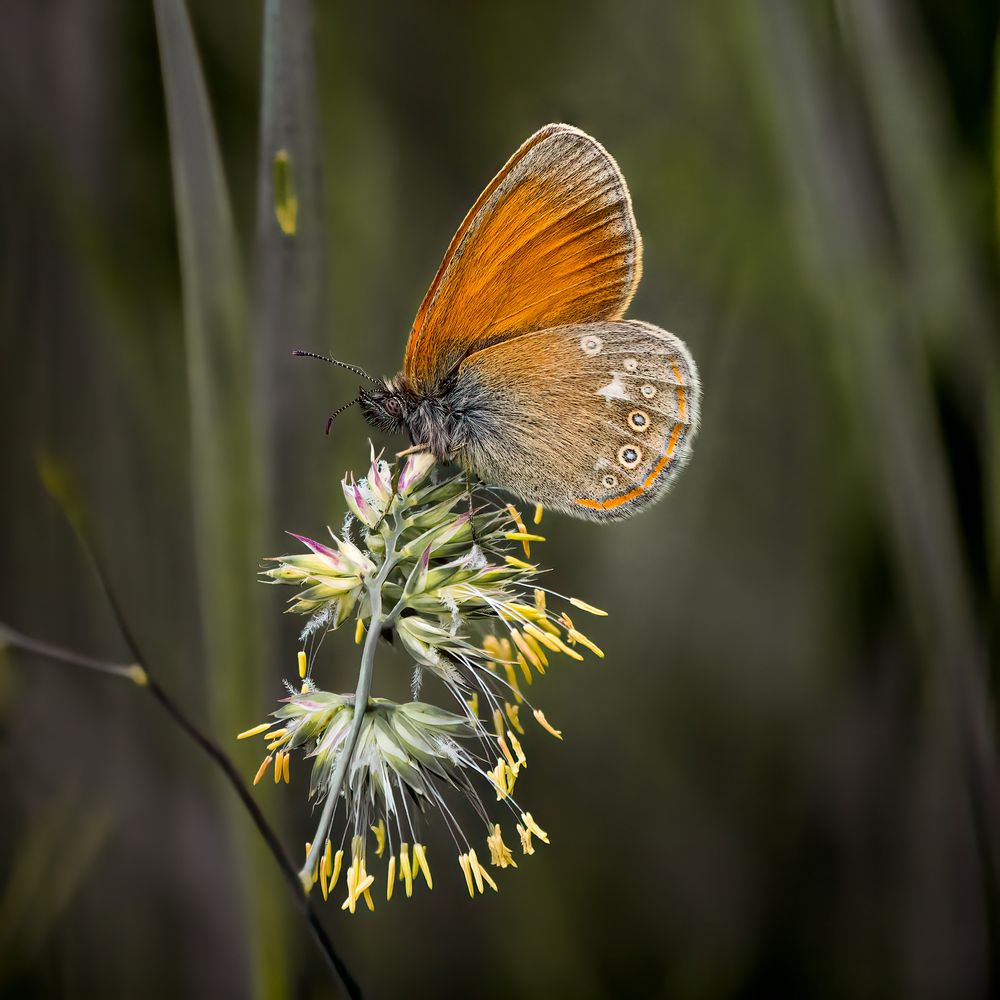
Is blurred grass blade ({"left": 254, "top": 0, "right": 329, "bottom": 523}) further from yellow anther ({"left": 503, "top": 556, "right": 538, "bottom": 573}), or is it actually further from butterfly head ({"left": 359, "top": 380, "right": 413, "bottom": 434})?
yellow anther ({"left": 503, "top": 556, "right": 538, "bottom": 573})

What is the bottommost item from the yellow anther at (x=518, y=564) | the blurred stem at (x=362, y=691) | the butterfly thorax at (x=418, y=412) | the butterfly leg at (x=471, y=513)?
the blurred stem at (x=362, y=691)

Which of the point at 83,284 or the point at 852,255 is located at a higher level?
the point at 83,284

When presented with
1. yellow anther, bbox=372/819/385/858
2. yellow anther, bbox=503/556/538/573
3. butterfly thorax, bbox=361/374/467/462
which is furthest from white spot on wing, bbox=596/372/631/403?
yellow anther, bbox=372/819/385/858

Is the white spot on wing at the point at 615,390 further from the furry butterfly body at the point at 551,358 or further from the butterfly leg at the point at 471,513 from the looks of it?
the butterfly leg at the point at 471,513

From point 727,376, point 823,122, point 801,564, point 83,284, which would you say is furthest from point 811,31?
point 83,284

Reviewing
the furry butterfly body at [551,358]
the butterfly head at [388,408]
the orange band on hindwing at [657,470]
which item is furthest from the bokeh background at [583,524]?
the orange band on hindwing at [657,470]

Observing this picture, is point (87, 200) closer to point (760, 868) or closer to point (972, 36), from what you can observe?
point (972, 36)
